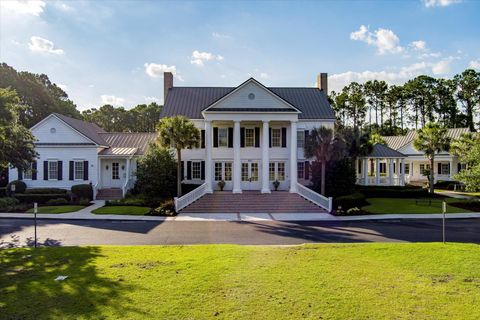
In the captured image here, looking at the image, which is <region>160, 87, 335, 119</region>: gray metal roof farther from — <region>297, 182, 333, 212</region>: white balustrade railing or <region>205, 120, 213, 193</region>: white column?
<region>297, 182, 333, 212</region>: white balustrade railing

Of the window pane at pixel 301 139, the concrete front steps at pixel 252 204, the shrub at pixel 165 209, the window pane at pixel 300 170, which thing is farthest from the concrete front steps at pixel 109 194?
the window pane at pixel 301 139

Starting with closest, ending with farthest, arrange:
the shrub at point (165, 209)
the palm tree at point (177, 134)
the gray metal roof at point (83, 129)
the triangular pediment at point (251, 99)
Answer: the shrub at point (165, 209) < the palm tree at point (177, 134) < the triangular pediment at point (251, 99) < the gray metal roof at point (83, 129)

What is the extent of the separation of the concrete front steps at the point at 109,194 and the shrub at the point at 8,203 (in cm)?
619

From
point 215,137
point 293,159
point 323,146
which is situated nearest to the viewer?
point 323,146

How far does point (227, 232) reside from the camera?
16.5 meters

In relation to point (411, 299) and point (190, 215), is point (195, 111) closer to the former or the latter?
point (190, 215)

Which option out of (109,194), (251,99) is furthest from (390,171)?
(109,194)

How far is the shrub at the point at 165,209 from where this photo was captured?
75.2 feet

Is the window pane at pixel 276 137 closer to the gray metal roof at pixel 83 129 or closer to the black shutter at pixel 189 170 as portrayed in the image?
the black shutter at pixel 189 170

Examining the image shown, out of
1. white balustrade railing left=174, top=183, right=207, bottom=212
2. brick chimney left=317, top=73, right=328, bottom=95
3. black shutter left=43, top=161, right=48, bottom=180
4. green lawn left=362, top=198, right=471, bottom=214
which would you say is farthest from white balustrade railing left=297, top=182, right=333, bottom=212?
black shutter left=43, top=161, right=48, bottom=180

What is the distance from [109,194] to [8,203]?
25.0 ft

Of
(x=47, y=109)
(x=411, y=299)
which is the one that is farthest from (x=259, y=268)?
(x=47, y=109)

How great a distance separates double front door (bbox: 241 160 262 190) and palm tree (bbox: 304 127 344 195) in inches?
219

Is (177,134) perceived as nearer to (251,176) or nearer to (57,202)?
(251,176)
